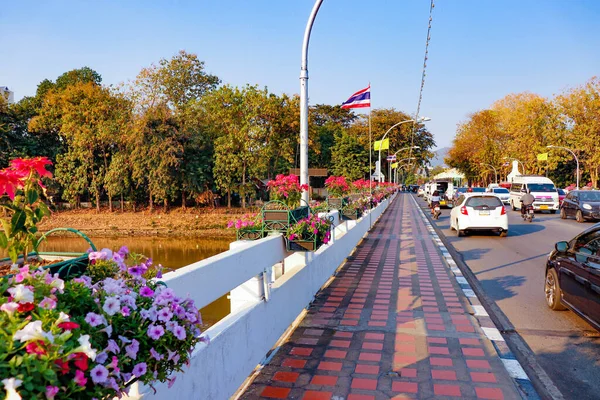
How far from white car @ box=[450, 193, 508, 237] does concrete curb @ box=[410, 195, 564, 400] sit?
8031 mm

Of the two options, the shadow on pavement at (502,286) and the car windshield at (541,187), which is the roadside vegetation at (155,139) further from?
the shadow on pavement at (502,286)

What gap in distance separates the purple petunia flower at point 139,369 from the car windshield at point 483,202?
16.4m

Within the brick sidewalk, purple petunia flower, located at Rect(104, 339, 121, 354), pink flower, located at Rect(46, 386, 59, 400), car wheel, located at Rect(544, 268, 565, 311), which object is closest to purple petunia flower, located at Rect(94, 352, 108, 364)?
purple petunia flower, located at Rect(104, 339, 121, 354)

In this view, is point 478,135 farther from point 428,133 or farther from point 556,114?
point 556,114

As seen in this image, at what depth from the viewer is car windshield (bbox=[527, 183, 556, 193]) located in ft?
96.7

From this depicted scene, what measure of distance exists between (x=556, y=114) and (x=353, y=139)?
23641mm

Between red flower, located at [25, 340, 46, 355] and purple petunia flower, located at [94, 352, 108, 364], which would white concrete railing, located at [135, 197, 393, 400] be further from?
red flower, located at [25, 340, 46, 355]

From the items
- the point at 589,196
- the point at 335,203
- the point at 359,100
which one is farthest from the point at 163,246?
the point at 589,196

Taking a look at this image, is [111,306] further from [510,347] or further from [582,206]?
[582,206]

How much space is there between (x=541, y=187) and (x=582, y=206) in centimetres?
823

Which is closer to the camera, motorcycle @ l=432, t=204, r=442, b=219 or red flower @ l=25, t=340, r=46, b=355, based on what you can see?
red flower @ l=25, t=340, r=46, b=355

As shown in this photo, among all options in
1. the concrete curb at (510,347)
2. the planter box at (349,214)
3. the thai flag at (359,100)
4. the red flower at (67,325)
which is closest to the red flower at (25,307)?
the red flower at (67,325)

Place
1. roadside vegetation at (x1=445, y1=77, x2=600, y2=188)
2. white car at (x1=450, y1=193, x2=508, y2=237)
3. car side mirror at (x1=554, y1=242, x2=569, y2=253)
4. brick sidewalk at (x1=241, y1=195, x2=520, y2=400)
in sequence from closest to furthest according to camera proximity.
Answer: brick sidewalk at (x1=241, y1=195, x2=520, y2=400) < car side mirror at (x1=554, y1=242, x2=569, y2=253) < white car at (x1=450, y1=193, x2=508, y2=237) < roadside vegetation at (x1=445, y1=77, x2=600, y2=188)

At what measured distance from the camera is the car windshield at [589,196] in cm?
2245
